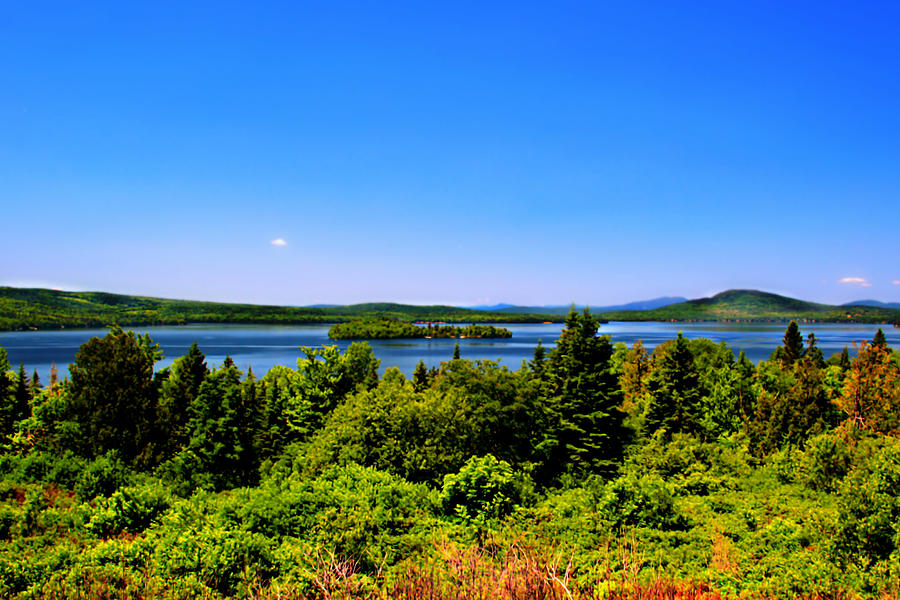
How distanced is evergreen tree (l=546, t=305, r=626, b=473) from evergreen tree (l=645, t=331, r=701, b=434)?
9221 millimetres

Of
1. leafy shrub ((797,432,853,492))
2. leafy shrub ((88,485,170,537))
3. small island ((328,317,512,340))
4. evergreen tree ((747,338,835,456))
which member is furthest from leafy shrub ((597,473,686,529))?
small island ((328,317,512,340))

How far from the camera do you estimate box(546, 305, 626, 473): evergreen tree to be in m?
23.9

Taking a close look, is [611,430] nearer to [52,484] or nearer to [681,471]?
[681,471]

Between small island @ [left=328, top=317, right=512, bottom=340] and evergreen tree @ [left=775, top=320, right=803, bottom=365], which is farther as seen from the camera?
small island @ [left=328, top=317, right=512, bottom=340]

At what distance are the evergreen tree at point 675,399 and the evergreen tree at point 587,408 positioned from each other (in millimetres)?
9221

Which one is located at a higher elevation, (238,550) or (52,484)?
(238,550)

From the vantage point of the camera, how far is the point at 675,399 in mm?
32781

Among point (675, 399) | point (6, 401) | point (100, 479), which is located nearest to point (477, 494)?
point (100, 479)

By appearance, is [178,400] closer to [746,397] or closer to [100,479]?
[100,479]

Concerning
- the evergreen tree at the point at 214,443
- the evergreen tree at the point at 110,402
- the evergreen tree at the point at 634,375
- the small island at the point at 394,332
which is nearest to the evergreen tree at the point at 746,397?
the evergreen tree at the point at 634,375

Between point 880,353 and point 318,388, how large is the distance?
4438 cm

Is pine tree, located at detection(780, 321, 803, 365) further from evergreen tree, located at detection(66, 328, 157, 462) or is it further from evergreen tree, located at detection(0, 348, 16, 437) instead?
evergreen tree, located at detection(0, 348, 16, 437)

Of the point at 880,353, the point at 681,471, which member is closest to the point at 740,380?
the point at 880,353

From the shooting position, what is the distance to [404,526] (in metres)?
14.5
